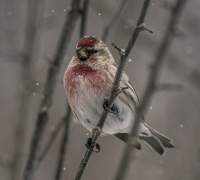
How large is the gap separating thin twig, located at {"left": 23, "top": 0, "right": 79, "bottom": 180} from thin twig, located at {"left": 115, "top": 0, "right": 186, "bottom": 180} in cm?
85

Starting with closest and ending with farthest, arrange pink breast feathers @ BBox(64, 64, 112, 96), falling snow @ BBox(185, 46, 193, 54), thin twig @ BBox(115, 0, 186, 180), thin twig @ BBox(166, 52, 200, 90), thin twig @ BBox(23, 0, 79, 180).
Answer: thin twig @ BBox(115, 0, 186, 180) < thin twig @ BBox(23, 0, 79, 180) < pink breast feathers @ BBox(64, 64, 112, 96) < thin twig @ BBox(166, 52, 200, 90) < falling snow @ BBox(185, 46, 193, 54)

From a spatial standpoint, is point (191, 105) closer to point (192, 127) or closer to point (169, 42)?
point (192, 127)

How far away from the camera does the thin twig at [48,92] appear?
225 cm

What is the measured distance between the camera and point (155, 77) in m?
→ 1.54

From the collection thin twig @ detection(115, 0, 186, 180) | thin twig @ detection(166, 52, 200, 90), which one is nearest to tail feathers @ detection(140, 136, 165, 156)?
thin twig @ detection(166, 52, 200, 90)

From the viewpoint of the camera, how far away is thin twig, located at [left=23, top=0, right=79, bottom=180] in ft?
7.37

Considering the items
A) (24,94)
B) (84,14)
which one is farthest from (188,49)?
(84,14)

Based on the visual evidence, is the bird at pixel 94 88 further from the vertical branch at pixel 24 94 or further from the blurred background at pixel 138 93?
the blurred background at pixel 138 93

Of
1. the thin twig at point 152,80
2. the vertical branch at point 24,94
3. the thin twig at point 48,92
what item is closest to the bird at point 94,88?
the vertical branch at point 24,94

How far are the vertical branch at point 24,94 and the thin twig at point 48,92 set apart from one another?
0.34 meters

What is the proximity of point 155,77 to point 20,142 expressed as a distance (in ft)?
4.82

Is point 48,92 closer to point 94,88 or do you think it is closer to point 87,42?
point 94,88

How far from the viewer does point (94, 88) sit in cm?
311

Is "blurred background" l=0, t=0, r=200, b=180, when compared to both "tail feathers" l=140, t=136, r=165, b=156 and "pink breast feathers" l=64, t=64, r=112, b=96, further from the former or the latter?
"pink breast feathers" l=64, t=64, r=112, b=96
